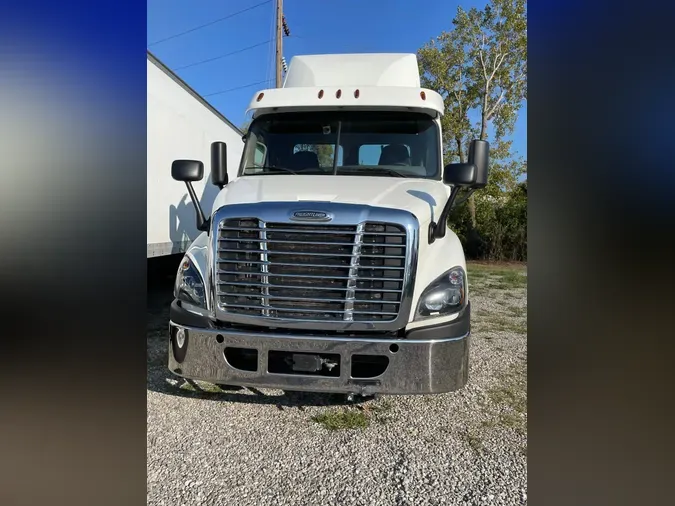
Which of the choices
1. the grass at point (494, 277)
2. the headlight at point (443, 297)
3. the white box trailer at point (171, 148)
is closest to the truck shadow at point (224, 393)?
the headlight at point (443, 297)

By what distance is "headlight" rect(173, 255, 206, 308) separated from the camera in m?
2.94

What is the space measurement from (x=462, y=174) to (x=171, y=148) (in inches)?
158

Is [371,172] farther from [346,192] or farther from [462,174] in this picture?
[462,174]

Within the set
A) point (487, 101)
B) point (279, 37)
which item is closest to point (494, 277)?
point (487, 101)

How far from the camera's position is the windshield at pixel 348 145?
12.6ft

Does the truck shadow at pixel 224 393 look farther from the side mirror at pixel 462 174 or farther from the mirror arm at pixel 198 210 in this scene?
the side mirror at pixel 462 174

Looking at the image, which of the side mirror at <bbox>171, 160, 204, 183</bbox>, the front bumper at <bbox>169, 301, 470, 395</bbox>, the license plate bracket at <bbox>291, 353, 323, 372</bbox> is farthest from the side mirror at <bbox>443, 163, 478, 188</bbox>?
the side mirror at <bbox>171, 160, 204, 183</bbox>

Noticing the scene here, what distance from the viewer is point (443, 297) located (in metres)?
2.76
